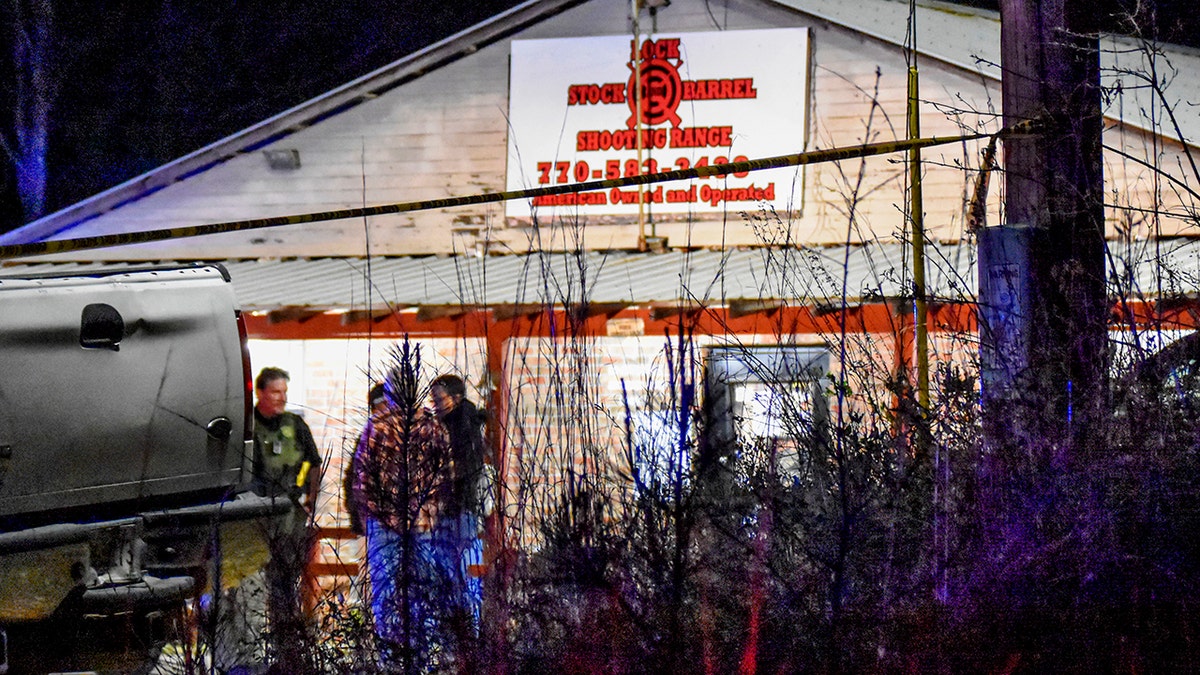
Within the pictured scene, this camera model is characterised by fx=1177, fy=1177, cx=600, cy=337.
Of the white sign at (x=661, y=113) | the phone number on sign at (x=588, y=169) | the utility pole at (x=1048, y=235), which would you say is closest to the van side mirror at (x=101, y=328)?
the utility pole at (x=1048, y=235)

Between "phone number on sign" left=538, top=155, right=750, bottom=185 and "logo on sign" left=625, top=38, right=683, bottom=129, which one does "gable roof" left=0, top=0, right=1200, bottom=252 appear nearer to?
"logo on sign" left=625, top=38, right=683, bottom=129

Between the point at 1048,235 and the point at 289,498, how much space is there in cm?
365

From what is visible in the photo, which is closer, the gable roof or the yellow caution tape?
the yellow caution tape

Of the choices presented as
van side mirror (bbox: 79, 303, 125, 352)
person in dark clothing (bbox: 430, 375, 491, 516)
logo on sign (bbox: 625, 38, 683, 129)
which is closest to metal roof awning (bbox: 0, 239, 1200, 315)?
logo on sign (bbox: 625, 38, 683, 129)

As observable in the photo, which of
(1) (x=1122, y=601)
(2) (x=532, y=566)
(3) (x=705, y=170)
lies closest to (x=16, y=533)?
(2) (x=532, y=566)

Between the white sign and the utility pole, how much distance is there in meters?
6.69

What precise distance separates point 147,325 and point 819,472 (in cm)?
324

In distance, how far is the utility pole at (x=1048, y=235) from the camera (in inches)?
174

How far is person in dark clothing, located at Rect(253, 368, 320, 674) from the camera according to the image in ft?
13.5

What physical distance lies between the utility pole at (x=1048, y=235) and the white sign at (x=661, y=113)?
6685mm

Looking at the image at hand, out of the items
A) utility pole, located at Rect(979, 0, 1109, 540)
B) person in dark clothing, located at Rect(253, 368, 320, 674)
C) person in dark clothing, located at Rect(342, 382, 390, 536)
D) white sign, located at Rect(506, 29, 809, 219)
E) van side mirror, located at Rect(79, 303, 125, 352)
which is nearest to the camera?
person in dark clothing, located at Rect(253, 368, 320, 674)

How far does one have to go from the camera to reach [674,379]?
4.57 metres

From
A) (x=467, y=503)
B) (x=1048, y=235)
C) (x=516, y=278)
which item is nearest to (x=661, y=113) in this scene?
(x=516, y=278)

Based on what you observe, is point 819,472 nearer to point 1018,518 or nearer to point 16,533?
point 1018,518
